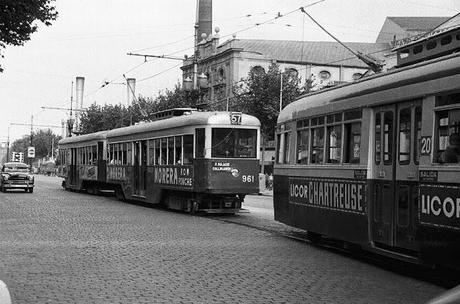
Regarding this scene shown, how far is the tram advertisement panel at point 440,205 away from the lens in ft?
25.7

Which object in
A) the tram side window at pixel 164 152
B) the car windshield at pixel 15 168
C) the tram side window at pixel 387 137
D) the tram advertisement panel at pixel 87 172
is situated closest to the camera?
the tram side window at pixel 387 137

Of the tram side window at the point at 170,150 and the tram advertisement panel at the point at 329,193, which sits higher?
the tram side window at the point at 170,150

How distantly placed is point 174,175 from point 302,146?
8.92 metres

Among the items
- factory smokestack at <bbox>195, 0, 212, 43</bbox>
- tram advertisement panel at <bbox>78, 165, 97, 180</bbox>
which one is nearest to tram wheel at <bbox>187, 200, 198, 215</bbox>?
tram advertisement panel at <bbox>78, 165, 97, 180</bbox>

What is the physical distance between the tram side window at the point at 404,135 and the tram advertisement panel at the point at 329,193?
1.05 meters

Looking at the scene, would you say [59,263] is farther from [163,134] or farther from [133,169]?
[133,169]

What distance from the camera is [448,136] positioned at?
825 centimetres

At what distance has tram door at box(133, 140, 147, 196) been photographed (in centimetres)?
2448

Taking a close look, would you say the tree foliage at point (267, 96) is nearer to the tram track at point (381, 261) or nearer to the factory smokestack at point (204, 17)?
the factory smokestack at point (204, 17)

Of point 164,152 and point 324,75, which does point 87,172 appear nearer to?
point 164,152

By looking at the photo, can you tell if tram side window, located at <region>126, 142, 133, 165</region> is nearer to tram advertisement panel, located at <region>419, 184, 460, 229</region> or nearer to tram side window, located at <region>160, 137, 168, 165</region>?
tram side window, located at <region>160, 137, 168, 165</region>

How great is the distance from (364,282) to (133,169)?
17815mm

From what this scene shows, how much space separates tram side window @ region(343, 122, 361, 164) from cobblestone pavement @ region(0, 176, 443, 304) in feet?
5.70

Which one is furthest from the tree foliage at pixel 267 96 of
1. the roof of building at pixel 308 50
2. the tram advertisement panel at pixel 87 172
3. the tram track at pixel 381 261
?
the tram track at pixel 381 261
